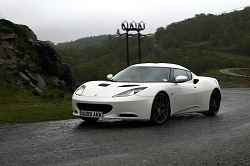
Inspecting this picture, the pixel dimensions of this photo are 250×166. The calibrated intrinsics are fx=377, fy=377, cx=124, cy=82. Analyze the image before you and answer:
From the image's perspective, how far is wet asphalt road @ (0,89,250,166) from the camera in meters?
4.54

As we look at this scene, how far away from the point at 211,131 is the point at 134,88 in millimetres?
1755

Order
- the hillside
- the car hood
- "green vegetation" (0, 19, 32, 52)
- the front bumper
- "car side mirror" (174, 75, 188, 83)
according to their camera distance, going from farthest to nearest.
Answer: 1. the hillside
2. "green vegetation" (0, 19, 32, 52)
3. "car side mirror" (174, 75, 188, 83)
4. the car hood
5. the front bumper

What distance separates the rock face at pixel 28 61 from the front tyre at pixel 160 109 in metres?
9.06

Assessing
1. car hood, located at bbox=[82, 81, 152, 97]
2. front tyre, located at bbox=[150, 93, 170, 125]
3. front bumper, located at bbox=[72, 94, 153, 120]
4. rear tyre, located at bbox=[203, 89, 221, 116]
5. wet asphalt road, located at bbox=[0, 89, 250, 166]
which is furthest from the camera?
rear tyre, located at bbox=[203, 89, 221, 116]

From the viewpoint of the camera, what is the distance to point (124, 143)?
5.65m

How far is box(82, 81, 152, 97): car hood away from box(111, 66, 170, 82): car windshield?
1.78 feet

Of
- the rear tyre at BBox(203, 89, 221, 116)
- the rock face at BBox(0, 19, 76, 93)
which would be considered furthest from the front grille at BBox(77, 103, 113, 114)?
the rock face at BBox(0, 19, 76, 93)

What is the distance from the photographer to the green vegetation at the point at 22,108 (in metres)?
8.68

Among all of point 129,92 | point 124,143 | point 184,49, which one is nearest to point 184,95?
point 129,92

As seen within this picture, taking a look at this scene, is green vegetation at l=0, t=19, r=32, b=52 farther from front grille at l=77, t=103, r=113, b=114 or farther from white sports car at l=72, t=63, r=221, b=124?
front grille at l=77, t=103, r=113, b=114

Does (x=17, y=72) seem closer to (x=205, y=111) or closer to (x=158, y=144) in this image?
(x=205, y=111)

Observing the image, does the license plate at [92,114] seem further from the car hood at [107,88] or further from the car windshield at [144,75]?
the car windshield at [144,75]

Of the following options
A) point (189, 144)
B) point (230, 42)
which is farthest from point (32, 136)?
point (230, 42)

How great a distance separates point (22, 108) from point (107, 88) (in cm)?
351
